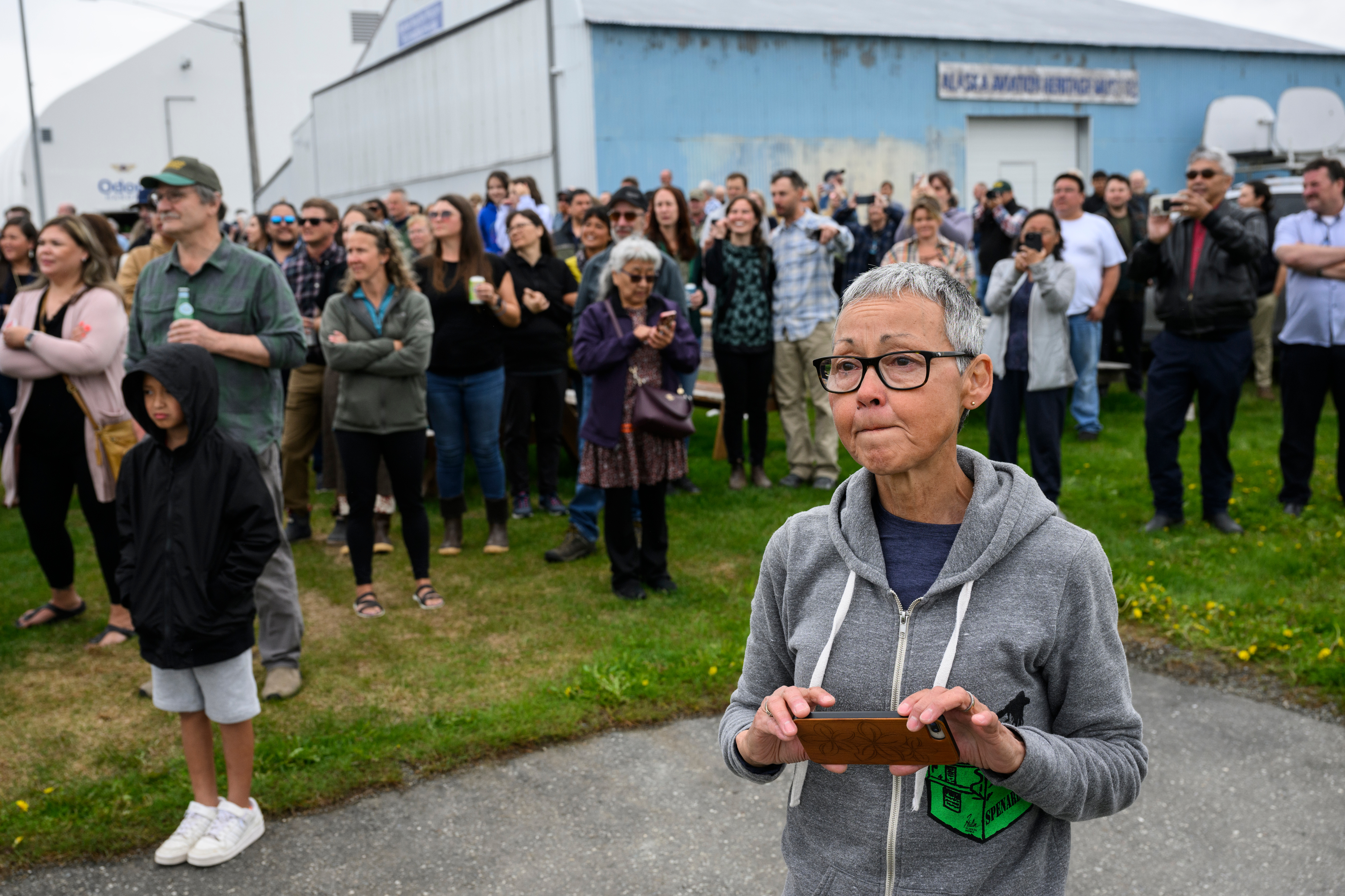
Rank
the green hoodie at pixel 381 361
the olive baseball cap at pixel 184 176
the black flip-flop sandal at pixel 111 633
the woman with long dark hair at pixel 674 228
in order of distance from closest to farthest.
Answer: the olive baseball cap at pixel 184 176, the black flip-flop sandal at pixel 111 633, the green hoodie at pixel 381 361, the woman with long dark hair at pixel 674 228

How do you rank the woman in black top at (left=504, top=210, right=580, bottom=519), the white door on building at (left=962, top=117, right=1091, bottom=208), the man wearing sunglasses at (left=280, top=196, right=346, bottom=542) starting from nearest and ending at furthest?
the man wearing sunglasses at (left=280, top=196, right=346, bottom=542) < the woman in black top at (left=504, top=210, right=580, bottom=519) < the white door on building at (left=962, top=117, right=1091, bottom=208)

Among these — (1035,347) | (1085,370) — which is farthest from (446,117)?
(1035,347)

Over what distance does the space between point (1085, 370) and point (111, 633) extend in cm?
811

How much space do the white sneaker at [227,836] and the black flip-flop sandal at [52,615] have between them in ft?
9.67

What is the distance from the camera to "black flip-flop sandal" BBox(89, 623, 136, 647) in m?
5.64

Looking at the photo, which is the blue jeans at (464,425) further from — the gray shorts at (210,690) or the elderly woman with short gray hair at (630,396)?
the gray shorts at (210,690)

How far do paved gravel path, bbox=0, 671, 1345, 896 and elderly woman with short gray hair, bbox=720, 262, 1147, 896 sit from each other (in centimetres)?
172

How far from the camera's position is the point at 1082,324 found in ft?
32.4

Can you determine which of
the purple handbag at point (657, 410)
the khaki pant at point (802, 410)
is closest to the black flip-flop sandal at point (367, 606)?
the purple handbag at point (657, 410)

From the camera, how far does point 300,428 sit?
7.82m

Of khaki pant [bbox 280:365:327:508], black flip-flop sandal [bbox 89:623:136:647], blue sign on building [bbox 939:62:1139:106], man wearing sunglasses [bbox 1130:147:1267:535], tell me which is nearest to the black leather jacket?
man wearing sunglasses [bbox 1130:147:1267:535]

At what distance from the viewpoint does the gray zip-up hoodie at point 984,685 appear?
1780 mm

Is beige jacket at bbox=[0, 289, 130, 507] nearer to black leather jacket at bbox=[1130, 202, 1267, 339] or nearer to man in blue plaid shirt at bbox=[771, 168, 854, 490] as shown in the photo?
man in blue plaid shirt at bbox=[771, 168, 854, 490]

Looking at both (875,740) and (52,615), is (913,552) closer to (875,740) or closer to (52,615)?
(875,740)
